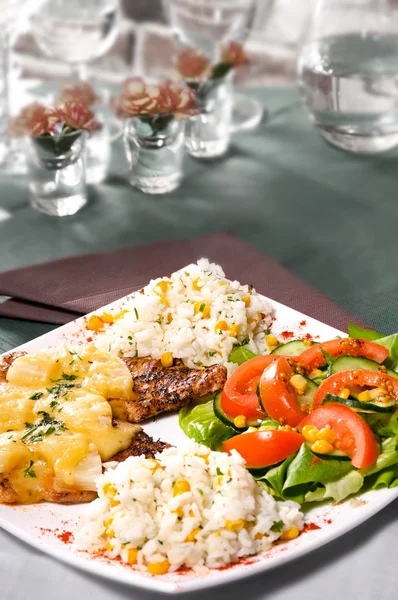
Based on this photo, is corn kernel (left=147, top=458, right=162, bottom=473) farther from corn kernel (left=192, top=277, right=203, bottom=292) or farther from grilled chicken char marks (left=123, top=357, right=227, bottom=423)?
corn kernel (left=192, top=277, right=203, bottom=292)

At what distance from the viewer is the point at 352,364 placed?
11.2 feet

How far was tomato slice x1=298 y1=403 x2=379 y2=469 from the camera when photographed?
3039 mm

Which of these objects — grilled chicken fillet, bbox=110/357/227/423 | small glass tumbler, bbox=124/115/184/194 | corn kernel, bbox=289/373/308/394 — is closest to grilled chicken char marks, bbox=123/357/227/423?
grilled chicken fillet, bbox=110/357/227/423

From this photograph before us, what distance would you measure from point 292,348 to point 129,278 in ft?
4.47

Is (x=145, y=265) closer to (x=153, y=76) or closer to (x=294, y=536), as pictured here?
(x=294, y=536)

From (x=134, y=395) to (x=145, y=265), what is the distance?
1448mm

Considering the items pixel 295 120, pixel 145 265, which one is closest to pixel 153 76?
pixel 295 120

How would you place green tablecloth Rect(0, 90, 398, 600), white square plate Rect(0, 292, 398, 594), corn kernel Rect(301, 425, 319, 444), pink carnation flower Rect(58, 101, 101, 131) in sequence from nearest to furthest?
white square plate Rect(0, 292, 398, 594)
corn kernel Rect(301, 425, 319, 444)
green tablecloth Rect(0, 90, 398, 600)
pink carnation flower Rect(58, 101, 101, 131)

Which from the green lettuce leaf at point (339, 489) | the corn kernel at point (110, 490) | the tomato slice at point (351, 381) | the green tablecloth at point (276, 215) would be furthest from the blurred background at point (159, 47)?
the corn kernel at point (110, 490)

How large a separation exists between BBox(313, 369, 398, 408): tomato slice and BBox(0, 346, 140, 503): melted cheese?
2.35 ft

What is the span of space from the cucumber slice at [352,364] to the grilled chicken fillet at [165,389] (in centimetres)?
47

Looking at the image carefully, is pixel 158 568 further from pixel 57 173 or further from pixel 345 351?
pixel 57 173

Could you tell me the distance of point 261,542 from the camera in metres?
2.83

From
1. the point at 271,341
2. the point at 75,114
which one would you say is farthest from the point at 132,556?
the point at 75,114
